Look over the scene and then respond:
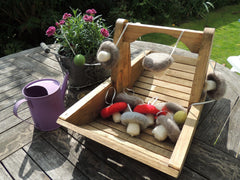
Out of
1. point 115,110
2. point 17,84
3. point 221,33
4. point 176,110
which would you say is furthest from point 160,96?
point 221,33

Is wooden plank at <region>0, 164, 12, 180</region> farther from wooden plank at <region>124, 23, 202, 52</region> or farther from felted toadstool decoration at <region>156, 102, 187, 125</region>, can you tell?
wooden plank at <region>124, 23, 202, 52</region>

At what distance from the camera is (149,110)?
907 mm

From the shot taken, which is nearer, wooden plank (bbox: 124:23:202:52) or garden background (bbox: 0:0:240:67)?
wooden plank (bbox: 124:23:202:52)

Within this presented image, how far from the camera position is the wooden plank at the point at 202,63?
0.74 m

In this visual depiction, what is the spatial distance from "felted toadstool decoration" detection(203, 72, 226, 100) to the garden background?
7.01ft

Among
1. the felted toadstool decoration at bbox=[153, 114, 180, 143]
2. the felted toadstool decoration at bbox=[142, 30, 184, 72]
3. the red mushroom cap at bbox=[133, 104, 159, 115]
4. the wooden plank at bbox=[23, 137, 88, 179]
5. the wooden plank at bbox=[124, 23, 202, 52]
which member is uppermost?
the wooden plank at bbox=[124, 23, 202, 52]

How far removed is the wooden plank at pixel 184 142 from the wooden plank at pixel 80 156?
26 cm

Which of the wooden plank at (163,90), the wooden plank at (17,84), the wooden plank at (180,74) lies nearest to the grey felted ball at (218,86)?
the wooden plank at (163,90)

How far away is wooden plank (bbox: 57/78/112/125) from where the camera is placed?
0.80 m

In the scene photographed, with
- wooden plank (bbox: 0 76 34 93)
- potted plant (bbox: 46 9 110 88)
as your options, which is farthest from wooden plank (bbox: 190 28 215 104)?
wooden plank (bbox: 0 76 34 93)

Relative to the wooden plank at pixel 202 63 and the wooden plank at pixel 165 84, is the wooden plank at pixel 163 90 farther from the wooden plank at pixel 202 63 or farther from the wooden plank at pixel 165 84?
the wooden plank at pixel 202 63

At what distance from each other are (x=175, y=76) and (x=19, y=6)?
8.78ft

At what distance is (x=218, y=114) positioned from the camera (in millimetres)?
1032

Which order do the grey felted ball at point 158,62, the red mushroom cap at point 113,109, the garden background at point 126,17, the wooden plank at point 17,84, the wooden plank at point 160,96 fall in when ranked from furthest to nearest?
the garden background at point 126,17
the wooden plank at point 17,84
the wooden plank at point 160,96
the red mushroom cap at point 113,109
the grey felted ball at point 158,62
